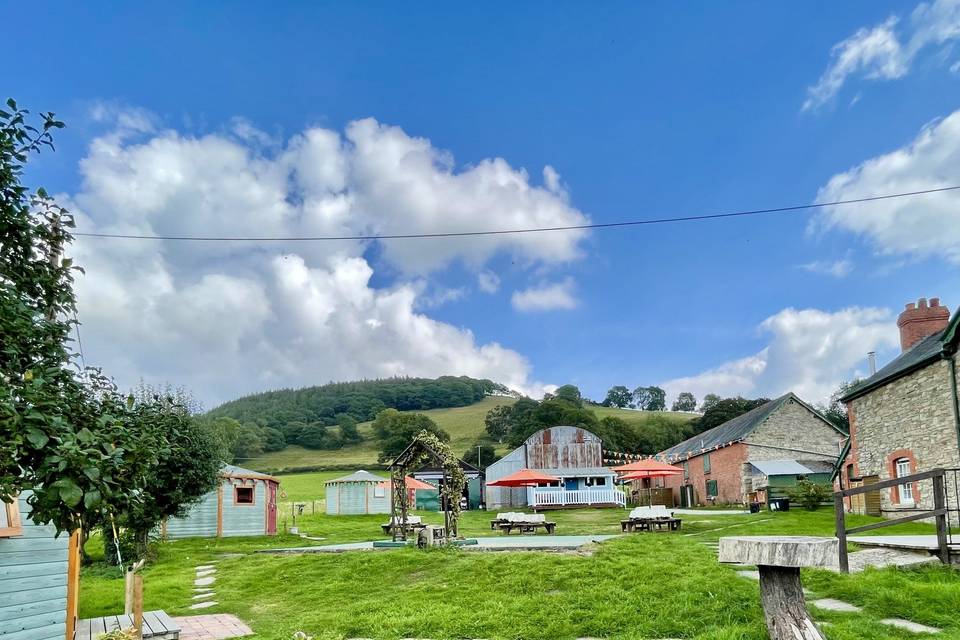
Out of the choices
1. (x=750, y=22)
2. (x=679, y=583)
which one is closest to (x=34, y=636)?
(x=679, y=583)

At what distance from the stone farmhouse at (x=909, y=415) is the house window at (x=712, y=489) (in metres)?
12.6

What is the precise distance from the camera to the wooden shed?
3919 cm

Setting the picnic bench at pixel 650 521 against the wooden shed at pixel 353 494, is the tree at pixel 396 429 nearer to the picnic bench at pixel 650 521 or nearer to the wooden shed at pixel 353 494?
Answer: the wooden shed at pixel 353 494

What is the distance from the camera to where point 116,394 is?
4.70 meters

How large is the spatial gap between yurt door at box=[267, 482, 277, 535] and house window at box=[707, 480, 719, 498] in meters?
22.6

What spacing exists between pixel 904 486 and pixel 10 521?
20.6 meters

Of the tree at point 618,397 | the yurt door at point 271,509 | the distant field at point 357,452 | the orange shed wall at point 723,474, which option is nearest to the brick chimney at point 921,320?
the orange shed wall at point 723,474

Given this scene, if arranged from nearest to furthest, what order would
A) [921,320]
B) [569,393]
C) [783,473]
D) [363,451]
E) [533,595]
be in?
1. [533,595]
2. [921,320]
3. [783,473]
4. [363,451]
5. [569,393]

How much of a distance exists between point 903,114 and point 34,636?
20.1 metres

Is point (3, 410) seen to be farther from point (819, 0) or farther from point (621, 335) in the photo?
point (621, 335)

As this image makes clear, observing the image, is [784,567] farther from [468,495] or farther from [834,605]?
[468,495]

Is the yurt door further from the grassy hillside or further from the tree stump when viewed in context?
the grassy hillside

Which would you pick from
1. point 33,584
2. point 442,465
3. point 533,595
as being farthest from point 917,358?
point 33,584

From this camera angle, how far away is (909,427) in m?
17.9
